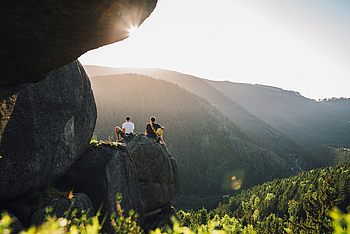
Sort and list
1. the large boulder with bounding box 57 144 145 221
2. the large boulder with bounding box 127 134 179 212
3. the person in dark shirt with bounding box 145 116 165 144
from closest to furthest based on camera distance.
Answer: the large boulder with bounding box 57 144 145 221 < the large boulder with bounding box 127 134 179 212 < the person in dark shirt with bounding box 145 116 165 144

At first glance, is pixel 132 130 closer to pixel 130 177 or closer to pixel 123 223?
pixel 130 177

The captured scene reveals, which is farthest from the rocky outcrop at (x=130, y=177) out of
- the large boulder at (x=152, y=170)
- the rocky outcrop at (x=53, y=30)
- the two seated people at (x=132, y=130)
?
the rocky outcrop at (x=53, y=30)

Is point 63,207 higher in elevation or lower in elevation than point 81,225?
lower

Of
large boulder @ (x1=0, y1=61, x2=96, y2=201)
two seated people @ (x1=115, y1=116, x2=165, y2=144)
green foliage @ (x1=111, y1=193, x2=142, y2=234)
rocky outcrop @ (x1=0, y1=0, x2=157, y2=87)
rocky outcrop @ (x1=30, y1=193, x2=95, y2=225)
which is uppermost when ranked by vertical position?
rocky outcrop @ (x1=0, y1=0, x2=157, y2=87)

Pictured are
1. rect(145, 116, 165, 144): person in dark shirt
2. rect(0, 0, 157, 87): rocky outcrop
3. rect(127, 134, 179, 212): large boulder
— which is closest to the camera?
rect(0, 0, 157, 87): rocky outcrop

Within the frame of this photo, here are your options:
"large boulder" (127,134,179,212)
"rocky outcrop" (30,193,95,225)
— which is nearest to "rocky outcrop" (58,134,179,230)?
"large boulder" (127,134,179,212)

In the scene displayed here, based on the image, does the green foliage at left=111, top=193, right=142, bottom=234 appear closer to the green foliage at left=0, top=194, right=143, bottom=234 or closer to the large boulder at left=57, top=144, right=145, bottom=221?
the green foliage at left=0, top=194, right=143, bottom=234

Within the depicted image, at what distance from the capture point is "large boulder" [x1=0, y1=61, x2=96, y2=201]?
41.1ft

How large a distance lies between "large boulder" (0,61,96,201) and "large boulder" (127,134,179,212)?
29.7 feet

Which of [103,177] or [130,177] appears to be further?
[130,177]

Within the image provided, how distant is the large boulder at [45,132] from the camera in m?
12.5

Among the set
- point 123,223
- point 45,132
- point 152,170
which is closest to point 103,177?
point 45,132

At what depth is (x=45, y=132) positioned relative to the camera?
14.2 m

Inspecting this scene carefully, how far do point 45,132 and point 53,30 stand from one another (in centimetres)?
906
